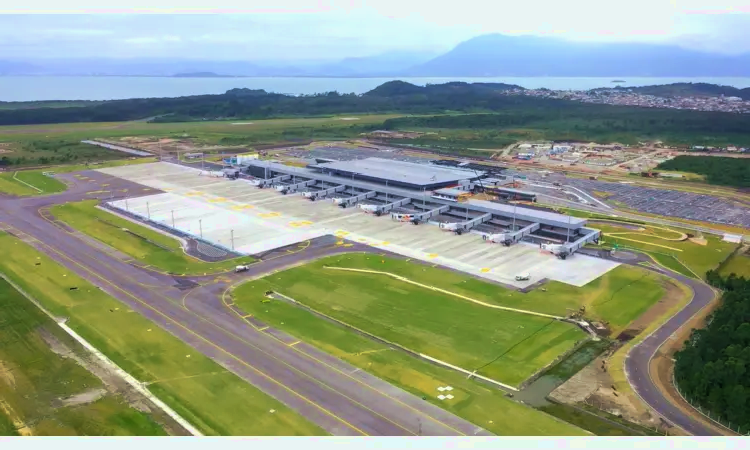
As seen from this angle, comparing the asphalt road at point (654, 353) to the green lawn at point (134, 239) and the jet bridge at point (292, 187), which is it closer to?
the green lawn at point (134, 239)

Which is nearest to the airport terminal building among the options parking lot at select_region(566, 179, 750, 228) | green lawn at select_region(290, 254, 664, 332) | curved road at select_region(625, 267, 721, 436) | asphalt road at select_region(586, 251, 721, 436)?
green lawn at select_region(290, 254, 664, 332)

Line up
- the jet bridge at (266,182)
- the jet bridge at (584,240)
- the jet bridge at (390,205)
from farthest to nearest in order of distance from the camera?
the jet bridge at (266,182)
the jet bridge at (390,205)
the jet bridge at (584,240)

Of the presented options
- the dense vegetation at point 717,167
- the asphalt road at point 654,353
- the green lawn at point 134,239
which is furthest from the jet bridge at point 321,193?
the dense vegetation at point 717,167

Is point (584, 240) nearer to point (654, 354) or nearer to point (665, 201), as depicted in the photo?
point (654, 354)

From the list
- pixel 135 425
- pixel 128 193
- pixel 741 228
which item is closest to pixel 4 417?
pixel 135 425

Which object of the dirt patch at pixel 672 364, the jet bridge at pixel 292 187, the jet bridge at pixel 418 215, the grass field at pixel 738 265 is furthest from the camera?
the jet bridge at pixel 292 187

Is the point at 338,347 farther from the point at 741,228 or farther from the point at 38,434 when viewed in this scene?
the point at 741,228

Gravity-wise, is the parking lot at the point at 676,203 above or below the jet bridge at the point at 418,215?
below
